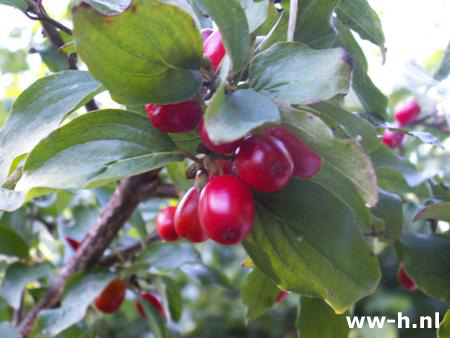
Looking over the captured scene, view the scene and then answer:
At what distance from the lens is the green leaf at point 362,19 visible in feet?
2.72

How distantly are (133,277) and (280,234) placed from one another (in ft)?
2.40

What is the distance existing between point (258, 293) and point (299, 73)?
1.81ft

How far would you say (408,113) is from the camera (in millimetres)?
1620

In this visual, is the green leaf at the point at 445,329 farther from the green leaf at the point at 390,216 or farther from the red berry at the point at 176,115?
the red berry at the point at 176,115

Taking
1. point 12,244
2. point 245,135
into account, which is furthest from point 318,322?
point 12,244

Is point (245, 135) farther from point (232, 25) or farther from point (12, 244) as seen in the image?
point (12, 244)

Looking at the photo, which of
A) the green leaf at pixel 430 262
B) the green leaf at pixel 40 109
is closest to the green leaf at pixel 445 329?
the green leaf at pixel 430 262

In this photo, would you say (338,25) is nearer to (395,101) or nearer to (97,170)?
(97,170)

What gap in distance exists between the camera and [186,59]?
636 mm

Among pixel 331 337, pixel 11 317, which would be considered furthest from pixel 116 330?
pixel 331 337

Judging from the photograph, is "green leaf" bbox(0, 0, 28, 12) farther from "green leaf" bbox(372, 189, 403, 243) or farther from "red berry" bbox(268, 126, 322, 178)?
"green leaf" bbox(372, 189, 403, 243)

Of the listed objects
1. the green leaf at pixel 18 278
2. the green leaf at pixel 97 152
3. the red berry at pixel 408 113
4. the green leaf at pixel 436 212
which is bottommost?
the red berry at pixel 408 113

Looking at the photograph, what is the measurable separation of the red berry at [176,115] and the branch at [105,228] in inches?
18.8

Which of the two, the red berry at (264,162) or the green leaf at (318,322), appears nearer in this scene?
the red berry at (264,162)
